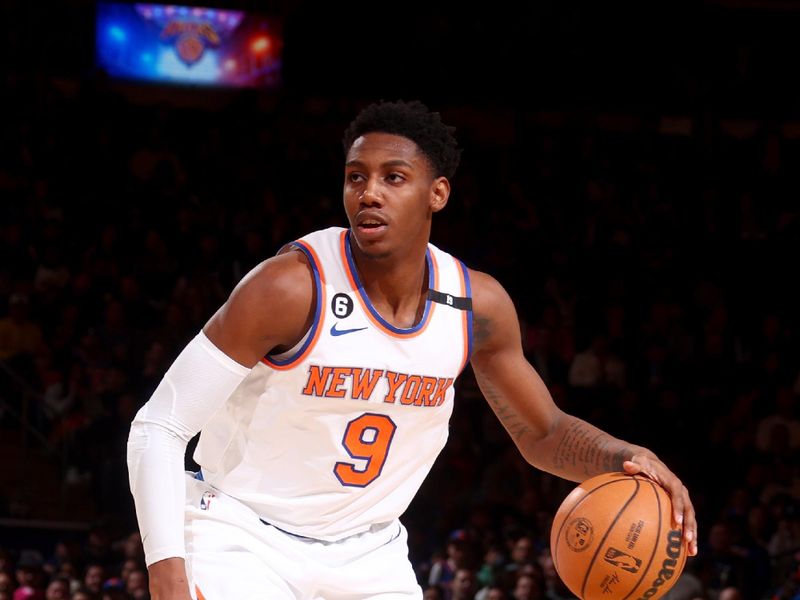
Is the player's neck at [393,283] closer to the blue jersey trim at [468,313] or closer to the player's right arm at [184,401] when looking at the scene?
the blue jersey trim at [468,313]

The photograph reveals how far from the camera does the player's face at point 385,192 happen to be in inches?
121

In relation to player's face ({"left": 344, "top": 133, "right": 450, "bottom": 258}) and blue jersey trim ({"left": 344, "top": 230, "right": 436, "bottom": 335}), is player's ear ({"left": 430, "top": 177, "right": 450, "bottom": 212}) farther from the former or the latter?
blue jersey trim ({"left": 344, "top": 230, "right": 436, "bottom": 335})

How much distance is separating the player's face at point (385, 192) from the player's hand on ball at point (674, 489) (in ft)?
2.77

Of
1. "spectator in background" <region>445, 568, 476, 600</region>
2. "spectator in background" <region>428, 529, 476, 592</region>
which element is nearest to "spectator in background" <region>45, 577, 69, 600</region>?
"spectator in background" <region>428, 529, 476, 592</region>

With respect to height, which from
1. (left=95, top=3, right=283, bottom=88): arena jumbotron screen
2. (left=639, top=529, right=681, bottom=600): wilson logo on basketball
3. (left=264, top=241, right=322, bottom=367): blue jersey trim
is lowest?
(left=639, top=529, right=681, bottom=600): wilson logo on basketball

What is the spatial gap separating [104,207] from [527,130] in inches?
178

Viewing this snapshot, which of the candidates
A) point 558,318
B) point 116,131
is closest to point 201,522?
point 558,318

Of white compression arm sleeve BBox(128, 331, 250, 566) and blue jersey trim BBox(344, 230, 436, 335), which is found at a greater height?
blue jersey trim BBox(344, 230, 436, 335)

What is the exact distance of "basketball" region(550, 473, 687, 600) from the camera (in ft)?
9.87

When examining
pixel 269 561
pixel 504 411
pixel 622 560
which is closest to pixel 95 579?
pixel 504 411

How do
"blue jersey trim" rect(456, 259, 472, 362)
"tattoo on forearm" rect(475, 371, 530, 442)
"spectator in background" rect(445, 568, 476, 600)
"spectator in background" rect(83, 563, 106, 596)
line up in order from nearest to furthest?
"blue jersey trim" rect(456, 259, 472, 362), "tattoo on forearm" rect(475, 371, 530, 442), "spectator in background" rect(445, 568, 476, 600), "spectator in background" rect(83, 563, 106, 596)

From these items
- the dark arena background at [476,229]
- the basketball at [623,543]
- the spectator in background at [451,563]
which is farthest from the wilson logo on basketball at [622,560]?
A: the spectator in background at [451,563]

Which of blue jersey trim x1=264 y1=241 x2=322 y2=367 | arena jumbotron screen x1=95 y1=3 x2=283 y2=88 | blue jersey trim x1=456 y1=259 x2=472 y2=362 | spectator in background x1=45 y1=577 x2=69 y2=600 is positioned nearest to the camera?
blue jersey trim x1=264 y1=241 x2=322 y2=367

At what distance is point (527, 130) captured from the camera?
496 inches
